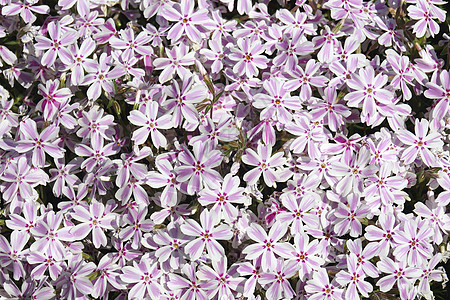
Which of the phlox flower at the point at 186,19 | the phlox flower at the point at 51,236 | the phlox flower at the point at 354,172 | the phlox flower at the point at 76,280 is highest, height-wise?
the phlox flower at the point at 186,19

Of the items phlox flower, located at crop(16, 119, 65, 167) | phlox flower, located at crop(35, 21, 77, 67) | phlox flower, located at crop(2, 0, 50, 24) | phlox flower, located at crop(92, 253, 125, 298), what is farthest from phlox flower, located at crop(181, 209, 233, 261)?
phlox flower, located at crop(2, 0, 50, 24)

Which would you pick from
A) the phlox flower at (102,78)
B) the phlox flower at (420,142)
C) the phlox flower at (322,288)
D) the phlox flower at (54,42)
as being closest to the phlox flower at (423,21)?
the phlox flower at (420,142)

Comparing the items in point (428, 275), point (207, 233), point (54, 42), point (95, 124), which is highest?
point (54, 42)

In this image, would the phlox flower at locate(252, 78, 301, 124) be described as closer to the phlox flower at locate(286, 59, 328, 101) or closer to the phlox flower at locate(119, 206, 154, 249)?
the phlox flower at locate(286, 59, 328, 101)

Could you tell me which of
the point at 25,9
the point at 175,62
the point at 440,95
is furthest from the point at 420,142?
the point at 25,9

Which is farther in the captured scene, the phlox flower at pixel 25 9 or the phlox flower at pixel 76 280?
the phlox flower at pixel 25 9

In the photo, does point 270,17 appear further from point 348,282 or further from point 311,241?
point 348,282

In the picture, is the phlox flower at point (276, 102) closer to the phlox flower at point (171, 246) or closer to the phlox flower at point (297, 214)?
the phlox flower at point (297, 214)

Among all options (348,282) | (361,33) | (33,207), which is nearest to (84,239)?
(33,207)

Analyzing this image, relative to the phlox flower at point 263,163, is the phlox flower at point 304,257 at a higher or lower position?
lower

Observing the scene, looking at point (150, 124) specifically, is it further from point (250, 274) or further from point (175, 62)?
point (250, 274)
